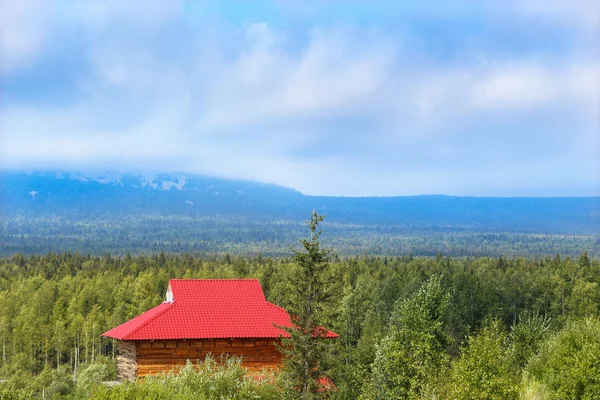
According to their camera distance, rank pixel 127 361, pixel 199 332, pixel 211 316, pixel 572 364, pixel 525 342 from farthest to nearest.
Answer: pixel 525 342
pixel 572 364
pixel 127 361
pixel 211 316
pixel 199 332

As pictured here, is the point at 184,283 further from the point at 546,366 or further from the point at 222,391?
the point at 546,366

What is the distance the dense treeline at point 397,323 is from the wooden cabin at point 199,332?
689 cm

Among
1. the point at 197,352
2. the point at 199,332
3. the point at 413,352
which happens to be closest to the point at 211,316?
the point at 199,332

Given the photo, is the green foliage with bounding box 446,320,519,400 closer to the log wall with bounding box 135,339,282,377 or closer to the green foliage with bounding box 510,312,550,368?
the log wall with bounding box 135,339,282,377

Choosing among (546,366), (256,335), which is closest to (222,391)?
(256,335)

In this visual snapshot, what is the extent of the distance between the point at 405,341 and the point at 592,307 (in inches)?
2443

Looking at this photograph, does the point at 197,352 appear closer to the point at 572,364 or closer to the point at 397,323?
the point at 572,364

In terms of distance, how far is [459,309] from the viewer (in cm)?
9594

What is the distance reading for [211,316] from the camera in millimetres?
43625

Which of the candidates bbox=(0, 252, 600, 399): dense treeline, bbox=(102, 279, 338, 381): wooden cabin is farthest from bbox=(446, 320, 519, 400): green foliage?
bbox=(102, 279, 338, 381): wooden cabin

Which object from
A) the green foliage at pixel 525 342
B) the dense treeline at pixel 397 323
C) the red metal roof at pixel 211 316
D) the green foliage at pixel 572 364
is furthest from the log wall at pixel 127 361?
the green foliage at pixel 525 342

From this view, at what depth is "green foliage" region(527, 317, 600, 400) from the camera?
4325 centimetres

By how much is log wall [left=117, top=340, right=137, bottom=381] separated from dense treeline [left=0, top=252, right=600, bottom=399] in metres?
13.3

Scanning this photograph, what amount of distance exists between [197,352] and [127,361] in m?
5.32
